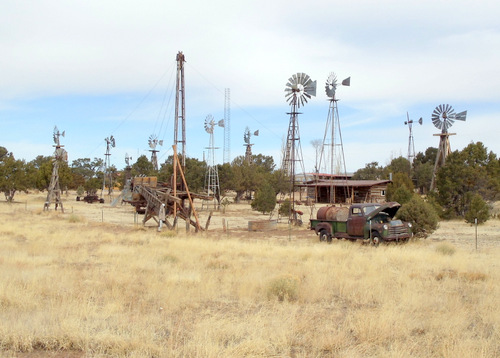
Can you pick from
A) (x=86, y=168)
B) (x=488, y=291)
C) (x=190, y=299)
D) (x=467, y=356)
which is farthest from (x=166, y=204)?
(x=86, y=168)

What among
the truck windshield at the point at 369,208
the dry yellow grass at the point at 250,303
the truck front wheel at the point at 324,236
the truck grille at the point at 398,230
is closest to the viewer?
the dry yellow grass at the point at 250,303

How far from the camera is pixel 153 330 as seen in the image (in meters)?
7.71

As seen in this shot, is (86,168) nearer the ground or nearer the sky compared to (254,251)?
nearer the sky

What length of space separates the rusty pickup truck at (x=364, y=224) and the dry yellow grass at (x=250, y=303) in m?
2.10

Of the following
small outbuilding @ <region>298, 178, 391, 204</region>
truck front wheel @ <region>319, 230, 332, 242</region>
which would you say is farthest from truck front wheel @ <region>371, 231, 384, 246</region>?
small outbuilding @ <region>298, 178, 391, 204</region>

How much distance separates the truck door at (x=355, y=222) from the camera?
2014 cm

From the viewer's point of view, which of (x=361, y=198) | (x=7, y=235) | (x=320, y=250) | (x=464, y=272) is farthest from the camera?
(x=361, y=198)

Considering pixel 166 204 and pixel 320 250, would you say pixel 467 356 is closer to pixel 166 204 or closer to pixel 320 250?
pixel 320 250

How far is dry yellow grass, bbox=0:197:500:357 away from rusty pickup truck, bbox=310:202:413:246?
6.88ft

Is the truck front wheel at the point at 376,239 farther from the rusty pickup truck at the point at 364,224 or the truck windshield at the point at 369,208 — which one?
the truck windshield at the point at 369,208

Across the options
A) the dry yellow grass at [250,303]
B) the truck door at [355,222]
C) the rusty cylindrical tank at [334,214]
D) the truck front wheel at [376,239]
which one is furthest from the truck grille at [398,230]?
the rusty cylindrical tank at [334,214]

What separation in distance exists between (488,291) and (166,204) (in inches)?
832

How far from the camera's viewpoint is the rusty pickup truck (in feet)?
63.9

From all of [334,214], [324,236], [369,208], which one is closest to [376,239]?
[369,208]
